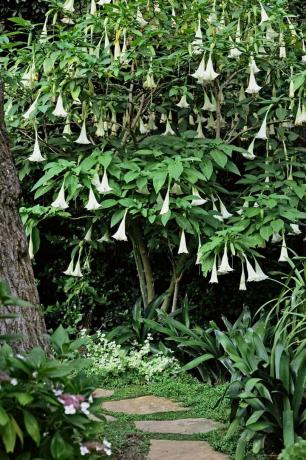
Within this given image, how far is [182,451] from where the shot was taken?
339 centimetres

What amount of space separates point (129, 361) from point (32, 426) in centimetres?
327

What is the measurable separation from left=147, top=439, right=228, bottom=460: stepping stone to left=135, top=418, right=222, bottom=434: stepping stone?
0.20 m

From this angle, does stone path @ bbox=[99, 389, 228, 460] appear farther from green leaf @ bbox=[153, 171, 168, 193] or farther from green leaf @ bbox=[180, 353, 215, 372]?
green leaf @ bbox=[153, 171, 168, 193]

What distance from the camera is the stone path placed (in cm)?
334

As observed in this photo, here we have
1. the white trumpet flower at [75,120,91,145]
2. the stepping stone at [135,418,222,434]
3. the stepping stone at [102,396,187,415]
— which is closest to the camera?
the stepping stone at [135,418,222,434]

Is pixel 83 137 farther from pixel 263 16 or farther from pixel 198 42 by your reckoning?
pixel 263 16

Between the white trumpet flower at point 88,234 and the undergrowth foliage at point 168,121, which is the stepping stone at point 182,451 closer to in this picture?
the undergrowth foliage at point 168,121

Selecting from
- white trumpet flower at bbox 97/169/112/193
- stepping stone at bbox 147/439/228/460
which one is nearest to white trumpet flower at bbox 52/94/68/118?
white trumpet flower at bbox 97/169/112/193

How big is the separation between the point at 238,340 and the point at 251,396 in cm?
54

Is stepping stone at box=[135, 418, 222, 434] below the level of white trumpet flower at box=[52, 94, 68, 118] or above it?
below

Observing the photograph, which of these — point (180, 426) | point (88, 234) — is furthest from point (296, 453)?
point (88, 234)

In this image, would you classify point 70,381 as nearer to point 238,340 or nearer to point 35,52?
point 238,340

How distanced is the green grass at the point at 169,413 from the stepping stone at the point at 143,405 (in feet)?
0.25

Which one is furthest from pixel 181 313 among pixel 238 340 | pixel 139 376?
pixel 238 340
